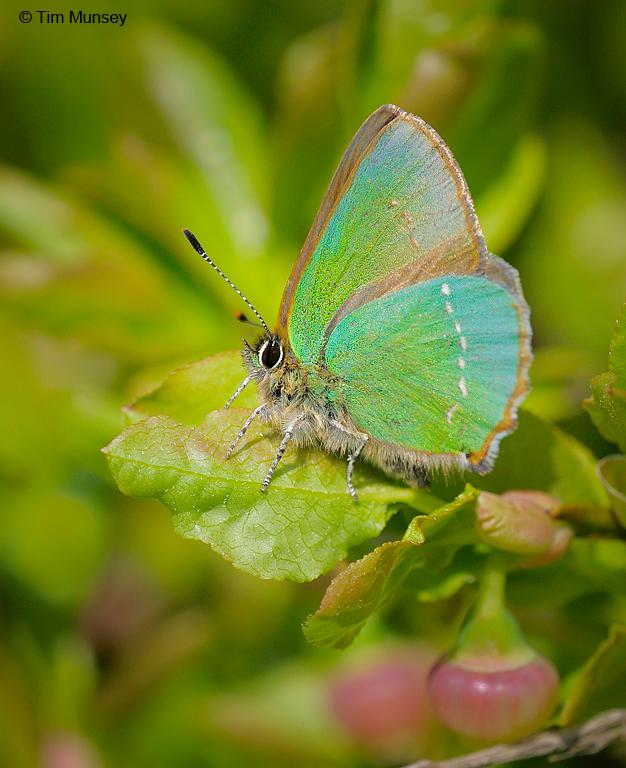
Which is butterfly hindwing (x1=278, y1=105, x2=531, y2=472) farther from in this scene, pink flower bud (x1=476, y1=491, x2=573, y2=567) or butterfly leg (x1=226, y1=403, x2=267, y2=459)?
butterfly leg (x1=226, y1=403, x2=267, y2=459)

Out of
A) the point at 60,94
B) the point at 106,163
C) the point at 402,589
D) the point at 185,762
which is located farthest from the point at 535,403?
the point at 60,94

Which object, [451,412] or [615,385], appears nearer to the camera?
[615,385]

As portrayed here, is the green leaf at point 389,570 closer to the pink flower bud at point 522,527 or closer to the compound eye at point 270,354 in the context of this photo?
the pink flower bud at point 522,527

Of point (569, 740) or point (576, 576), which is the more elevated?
point (576, 576)

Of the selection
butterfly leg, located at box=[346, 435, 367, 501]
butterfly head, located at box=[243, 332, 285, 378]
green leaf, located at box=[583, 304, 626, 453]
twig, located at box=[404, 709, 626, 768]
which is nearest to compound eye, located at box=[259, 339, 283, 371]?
butterfly head, located at box=[243, 332, 285, 378]

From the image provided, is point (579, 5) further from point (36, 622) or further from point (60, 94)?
point (36, 622)

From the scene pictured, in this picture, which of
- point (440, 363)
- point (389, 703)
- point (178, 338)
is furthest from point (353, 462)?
point (178, 338)

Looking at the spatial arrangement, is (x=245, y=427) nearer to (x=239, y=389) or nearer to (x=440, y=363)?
(x=239, y=389)
